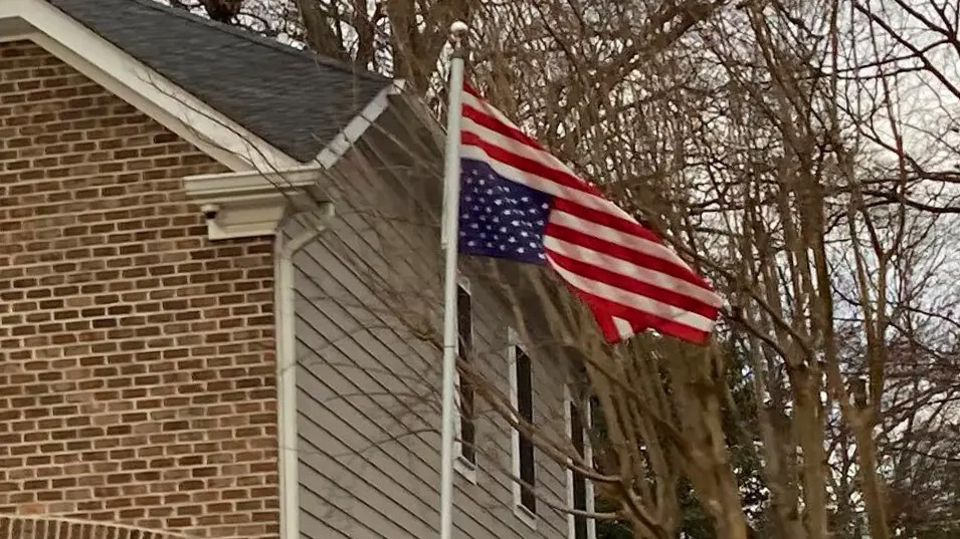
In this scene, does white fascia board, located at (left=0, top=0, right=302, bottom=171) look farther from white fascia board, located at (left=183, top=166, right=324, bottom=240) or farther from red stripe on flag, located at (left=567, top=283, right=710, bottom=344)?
red stripe on flag, located at (left=567, top=283, right=710, bottom=344)

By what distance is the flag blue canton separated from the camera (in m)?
8.34

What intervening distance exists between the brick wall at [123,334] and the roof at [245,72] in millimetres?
484

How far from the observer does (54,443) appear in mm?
10906

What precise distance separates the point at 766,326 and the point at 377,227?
9.49ft

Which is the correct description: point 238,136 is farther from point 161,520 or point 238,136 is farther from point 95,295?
point 161,520

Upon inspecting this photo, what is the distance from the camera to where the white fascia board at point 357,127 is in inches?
432

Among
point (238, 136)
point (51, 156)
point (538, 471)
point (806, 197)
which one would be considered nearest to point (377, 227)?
point (238, 136)

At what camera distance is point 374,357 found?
12633 mm

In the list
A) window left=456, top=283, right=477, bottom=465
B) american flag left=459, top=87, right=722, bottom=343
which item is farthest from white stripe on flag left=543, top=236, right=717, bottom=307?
window left=456, top=283, right=477, bottom=465

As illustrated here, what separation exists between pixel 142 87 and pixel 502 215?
3.73m

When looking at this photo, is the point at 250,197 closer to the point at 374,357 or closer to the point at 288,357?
the point at 288,357

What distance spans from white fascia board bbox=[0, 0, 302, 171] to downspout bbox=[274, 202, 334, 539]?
487mm

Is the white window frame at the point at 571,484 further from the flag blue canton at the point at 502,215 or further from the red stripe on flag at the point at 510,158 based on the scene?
the red stripe on flag at the point at 510,158

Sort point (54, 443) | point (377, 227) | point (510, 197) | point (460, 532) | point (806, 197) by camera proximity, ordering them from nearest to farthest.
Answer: point (510, 197) → point (806, 197) → point (54, 443) → point (377, 227) → point (460, 532)
